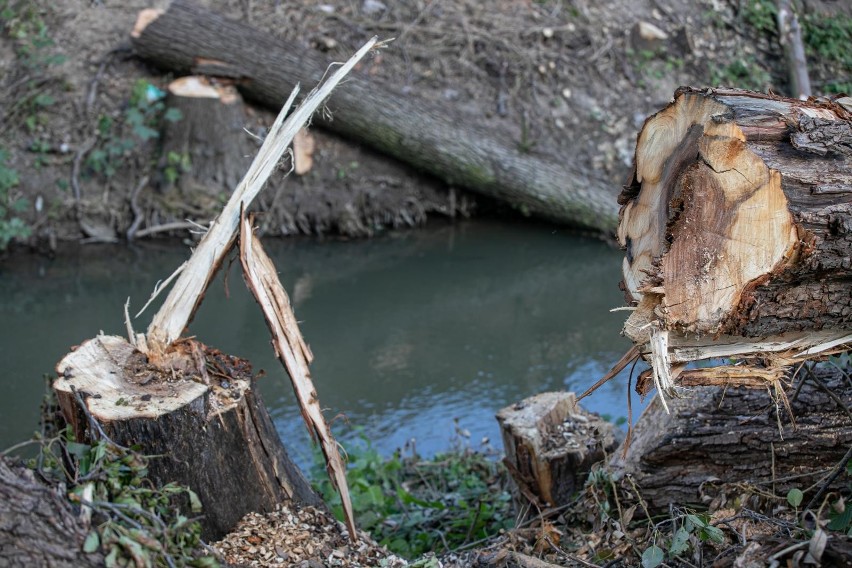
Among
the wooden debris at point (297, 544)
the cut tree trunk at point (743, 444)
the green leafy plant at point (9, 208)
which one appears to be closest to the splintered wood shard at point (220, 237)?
the wooden debris at point (297, 544)

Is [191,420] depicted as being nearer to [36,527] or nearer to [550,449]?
[36,527]

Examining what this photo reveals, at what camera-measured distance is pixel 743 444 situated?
3066 mm

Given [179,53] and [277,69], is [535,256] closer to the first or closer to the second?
[277,69]

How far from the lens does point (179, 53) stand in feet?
25.1

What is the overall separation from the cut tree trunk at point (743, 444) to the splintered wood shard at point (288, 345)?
102 centimetres

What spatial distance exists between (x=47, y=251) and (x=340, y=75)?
177 inches

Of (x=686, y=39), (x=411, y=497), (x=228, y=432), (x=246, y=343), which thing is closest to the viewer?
(x=228, y=432)

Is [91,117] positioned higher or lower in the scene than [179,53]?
lower

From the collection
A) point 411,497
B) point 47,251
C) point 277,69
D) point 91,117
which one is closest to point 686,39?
point 277,69

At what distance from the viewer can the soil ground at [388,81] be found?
7.48 m

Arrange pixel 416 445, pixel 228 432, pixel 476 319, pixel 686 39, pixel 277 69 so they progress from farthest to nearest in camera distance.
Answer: pixel 686 39
pixel 277 69
pixel 476 319
pixel 416 445
pixel 228 432

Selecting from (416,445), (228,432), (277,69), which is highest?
(277,69)

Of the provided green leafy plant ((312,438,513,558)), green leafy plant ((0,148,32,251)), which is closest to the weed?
green leafy plant ((0,148,32,251))

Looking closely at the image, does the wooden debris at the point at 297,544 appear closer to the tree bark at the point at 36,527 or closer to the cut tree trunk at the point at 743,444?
the tree bark at the point at 36,527
